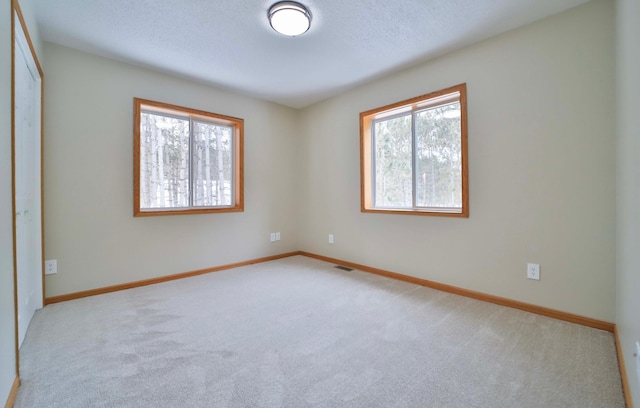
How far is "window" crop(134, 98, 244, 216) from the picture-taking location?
3.06 meters

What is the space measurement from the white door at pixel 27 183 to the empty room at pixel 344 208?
0.03m

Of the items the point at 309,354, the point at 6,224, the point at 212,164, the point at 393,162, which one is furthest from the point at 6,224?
the point at 393,162

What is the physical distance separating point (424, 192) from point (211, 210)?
8.56ft

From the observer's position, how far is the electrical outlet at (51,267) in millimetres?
2457

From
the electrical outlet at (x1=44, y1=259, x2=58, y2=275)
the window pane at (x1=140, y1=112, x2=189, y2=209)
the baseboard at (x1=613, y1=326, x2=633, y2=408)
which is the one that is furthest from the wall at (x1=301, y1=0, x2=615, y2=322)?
the electrical outlet at (x1=44, y1=259, x2=58, y2=275)

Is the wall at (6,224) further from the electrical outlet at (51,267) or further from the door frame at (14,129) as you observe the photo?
the electrical outlet at (51,267)

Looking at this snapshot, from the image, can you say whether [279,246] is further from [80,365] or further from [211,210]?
[80,365]

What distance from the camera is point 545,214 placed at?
7.20 feet

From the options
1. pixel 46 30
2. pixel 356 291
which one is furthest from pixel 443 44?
pixel 46 30

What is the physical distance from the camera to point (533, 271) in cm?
225

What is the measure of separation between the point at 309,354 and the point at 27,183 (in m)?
2.50

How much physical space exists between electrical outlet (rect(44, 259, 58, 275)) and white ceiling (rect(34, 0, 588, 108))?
200 cm

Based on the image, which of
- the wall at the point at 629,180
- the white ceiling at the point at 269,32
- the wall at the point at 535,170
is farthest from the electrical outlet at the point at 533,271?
the white ceiling at the point at 269,32

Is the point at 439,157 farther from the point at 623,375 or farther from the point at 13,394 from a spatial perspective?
the point at 13,394
